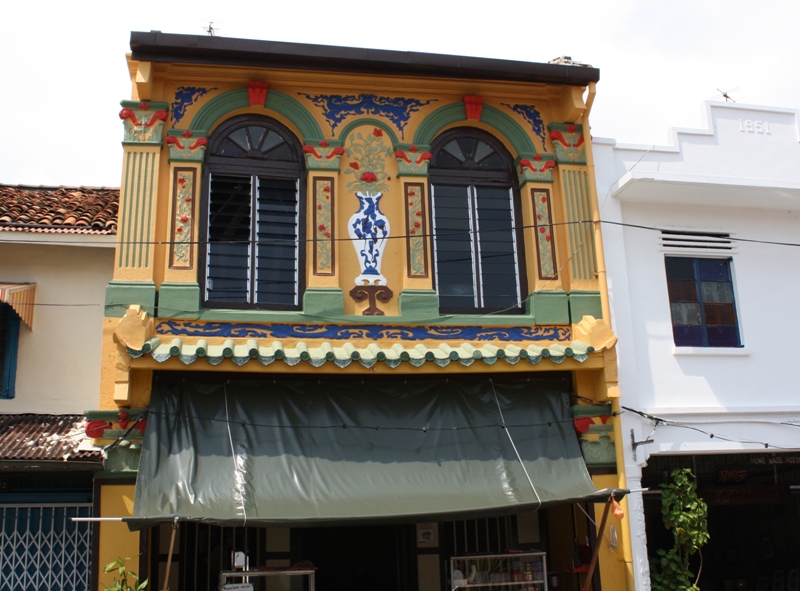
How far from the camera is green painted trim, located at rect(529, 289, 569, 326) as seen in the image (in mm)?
10227

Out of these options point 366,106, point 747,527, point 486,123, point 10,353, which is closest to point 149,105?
point 366,106

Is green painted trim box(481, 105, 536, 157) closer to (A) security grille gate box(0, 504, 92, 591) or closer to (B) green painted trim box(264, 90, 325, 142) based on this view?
(B) green painted trim box(264, 90, 325, 142)

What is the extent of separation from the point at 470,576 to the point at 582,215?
4751 mm

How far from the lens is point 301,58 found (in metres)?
10.1

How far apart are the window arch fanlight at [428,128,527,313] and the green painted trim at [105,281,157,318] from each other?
350cm

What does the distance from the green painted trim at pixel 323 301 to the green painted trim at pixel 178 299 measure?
1278 mm

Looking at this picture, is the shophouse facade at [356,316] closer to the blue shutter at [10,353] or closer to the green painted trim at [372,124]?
the green painted trim at [372,124]

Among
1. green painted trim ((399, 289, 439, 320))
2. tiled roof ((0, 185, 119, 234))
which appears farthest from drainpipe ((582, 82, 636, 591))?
tiled roof ((0, 185, 119, 234))

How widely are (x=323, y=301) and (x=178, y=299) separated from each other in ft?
5.51

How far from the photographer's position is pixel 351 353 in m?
9.11

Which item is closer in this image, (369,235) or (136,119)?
(136,119)

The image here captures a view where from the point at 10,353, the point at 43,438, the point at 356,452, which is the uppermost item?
the point at 10,353

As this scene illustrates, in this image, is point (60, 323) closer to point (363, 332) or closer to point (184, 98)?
point (184, 98)

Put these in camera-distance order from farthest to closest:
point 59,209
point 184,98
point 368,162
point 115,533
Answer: point 59,209 → point 368,162 → point 184,98 → point 115,533
